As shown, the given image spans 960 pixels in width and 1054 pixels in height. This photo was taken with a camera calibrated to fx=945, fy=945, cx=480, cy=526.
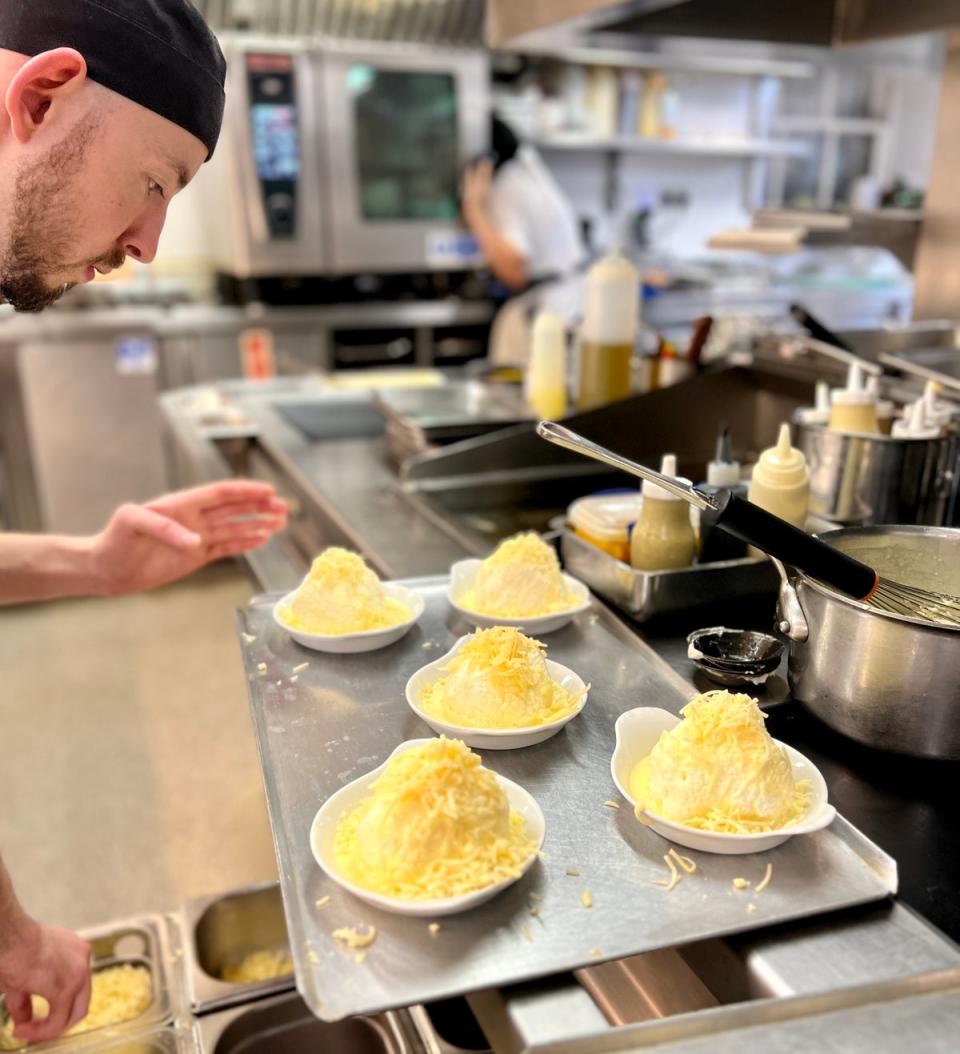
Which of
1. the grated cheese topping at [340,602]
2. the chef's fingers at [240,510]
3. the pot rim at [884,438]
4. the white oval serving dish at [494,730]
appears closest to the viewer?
the white oval serving dish at [494,730]

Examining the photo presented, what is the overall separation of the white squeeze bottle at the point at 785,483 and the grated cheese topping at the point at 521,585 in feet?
1.09

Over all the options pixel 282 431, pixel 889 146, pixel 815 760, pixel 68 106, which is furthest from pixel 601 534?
pixel 889 146

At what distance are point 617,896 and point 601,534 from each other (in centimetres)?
76

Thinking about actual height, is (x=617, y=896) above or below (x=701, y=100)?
below

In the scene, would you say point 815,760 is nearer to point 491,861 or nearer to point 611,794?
point 611,794

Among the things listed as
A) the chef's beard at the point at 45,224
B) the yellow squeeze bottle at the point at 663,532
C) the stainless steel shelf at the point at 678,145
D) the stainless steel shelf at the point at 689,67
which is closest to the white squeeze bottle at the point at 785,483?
the yellow squeeze bottle at the point at 663,532

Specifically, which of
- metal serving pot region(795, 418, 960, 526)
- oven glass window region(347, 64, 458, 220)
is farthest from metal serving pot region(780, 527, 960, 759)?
oven glass window region(347, 64, 458, 220)

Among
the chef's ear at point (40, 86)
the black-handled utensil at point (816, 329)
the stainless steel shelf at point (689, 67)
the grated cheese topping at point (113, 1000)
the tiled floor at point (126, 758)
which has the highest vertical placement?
the stainless steel shelf at point (689, 67)

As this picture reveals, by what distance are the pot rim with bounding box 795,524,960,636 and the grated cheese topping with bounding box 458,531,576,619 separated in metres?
0.38

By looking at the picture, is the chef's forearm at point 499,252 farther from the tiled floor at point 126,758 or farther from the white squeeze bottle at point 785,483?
the white squeeze bottle at point 785,483

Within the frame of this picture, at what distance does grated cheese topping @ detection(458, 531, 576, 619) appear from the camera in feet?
4.50

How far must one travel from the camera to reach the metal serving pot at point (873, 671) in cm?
98

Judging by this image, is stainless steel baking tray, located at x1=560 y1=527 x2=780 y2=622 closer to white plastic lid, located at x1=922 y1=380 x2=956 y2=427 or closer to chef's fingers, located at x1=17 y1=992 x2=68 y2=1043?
white plastic lid, located at x1=922 y1=380 x2=956 y2=427

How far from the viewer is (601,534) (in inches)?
60.7
